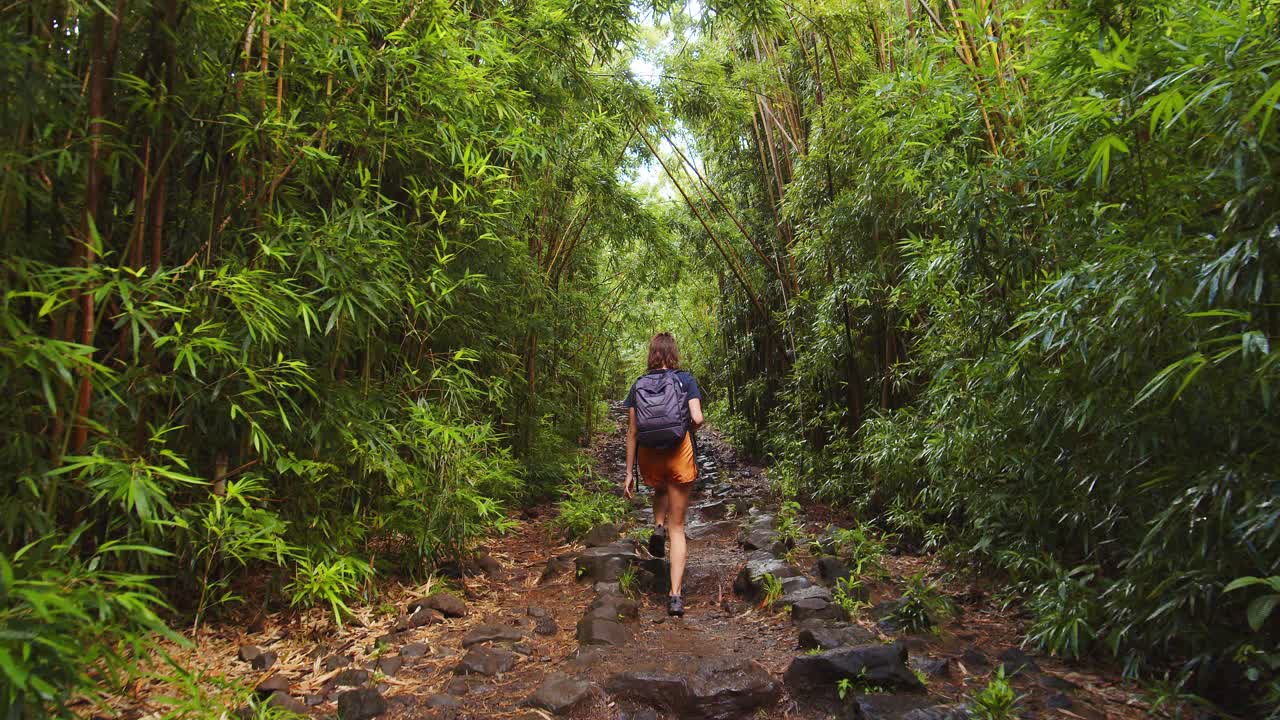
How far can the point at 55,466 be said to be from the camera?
1.73m

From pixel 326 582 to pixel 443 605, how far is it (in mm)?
648

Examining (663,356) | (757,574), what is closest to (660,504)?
(757,574)

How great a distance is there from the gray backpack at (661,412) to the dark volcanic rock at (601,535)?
49.8 inches

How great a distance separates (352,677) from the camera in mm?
2281

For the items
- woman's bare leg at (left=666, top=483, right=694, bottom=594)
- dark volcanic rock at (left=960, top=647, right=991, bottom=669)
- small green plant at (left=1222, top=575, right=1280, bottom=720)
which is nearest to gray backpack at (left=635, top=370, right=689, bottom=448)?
woman's bare leg at (left=666, top=483, right=694, bottom=594)

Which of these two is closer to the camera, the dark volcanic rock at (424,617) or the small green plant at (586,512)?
the dark volcanic rock at (424,617)

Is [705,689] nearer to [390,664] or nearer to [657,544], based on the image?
[390,664]

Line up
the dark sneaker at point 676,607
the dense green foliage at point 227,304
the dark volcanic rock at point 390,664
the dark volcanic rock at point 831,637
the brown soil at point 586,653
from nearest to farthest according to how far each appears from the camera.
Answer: the dense green foliage at point 227,304
the brown soil at point 586,653
the dark volcanic rock at point 390,664
the dark volcanic rock at point 831,637
the dark sneaker at point 676,607

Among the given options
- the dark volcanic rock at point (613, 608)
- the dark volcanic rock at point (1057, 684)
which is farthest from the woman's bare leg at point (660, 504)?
the dark volcanic rock at point (1057, 684)

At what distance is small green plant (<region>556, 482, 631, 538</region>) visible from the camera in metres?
4.64

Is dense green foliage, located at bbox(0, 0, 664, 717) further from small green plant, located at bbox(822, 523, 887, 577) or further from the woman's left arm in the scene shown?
small green plant, located at bbox(822, 523, 887, 577)

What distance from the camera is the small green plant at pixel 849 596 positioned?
9.91 ft

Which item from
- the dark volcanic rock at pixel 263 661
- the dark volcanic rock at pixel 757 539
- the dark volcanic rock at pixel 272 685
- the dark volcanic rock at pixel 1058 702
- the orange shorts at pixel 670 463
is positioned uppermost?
the orange shorts at pixel 670 463

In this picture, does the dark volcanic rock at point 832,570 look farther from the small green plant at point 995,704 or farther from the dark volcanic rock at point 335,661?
the dark volcanic rock at point 335,661
